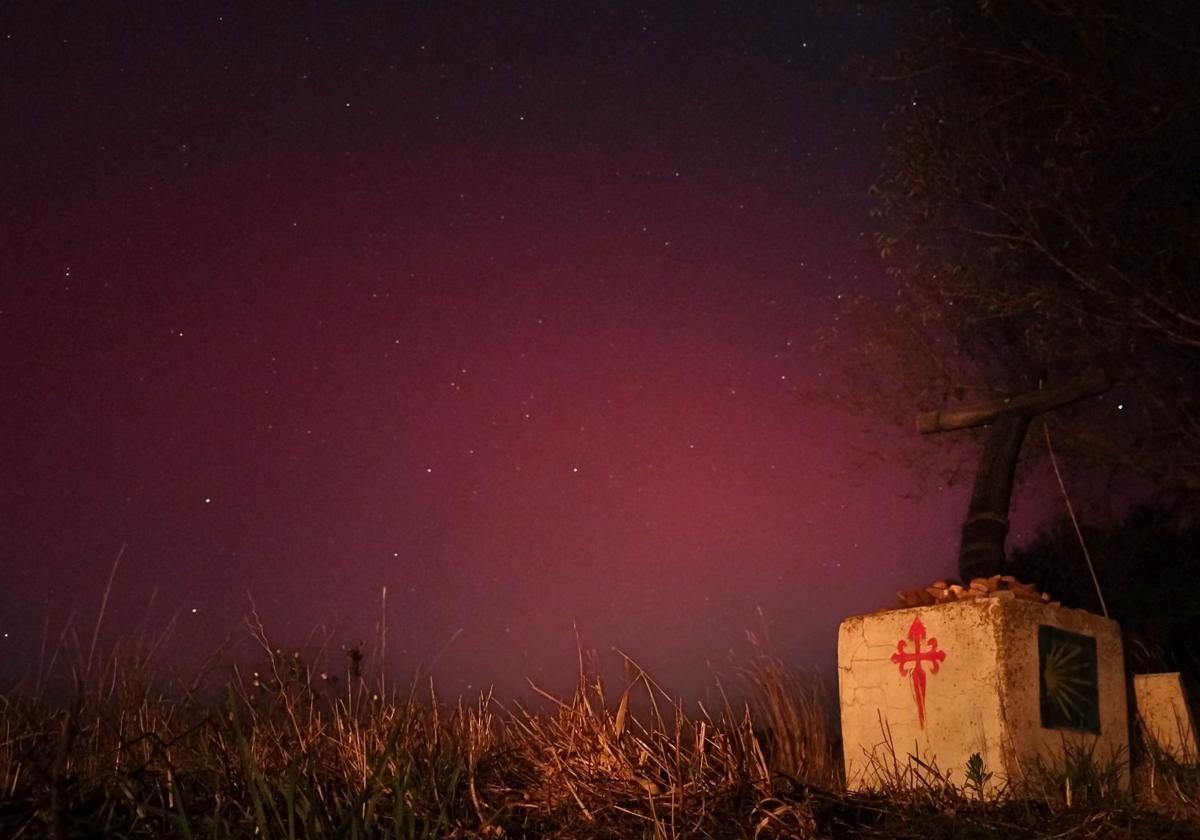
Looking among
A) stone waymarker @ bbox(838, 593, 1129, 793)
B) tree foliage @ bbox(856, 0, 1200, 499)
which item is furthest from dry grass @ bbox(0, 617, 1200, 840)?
tree foliage @ bbox(856, 0, 1200, 499)

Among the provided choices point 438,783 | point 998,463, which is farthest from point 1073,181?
point 438,783

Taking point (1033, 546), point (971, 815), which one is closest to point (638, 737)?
point (971, 815)

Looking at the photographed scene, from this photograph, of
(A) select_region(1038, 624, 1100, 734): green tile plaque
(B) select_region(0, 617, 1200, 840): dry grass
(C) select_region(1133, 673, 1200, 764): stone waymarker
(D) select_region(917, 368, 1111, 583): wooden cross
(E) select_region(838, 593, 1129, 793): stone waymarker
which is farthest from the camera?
(D) select_region(917, 368, 1111, 583): wooden cross

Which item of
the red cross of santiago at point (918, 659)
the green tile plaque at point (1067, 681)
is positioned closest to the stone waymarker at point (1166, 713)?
the green tile plaque at point (1067, 681)

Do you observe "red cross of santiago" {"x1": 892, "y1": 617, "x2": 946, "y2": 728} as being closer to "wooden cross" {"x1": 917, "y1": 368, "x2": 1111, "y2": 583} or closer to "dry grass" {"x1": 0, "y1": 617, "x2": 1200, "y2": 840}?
"dry grass" {"x1": 0, "y1": 617, "x2": 1200, "y2": 840}

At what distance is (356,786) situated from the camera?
3.81 meters

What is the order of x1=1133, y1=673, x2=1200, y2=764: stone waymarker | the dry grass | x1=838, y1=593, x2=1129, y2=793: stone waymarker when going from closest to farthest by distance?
1. the dry grass
2. x1=838, y1=593, x2=1129, y2=793: stone waymarker
3. x1=1133, y1=673, x2=1200, y2=764: stone waymarker

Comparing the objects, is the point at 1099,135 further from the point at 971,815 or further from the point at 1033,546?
the point at 1033,546

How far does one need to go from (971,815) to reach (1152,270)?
6.19 meters

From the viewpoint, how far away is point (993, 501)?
10695 millimetres

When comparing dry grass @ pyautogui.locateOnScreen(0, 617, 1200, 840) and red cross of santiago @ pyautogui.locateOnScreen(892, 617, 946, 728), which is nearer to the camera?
dry grass @ pyautogui.locateOnScreen(0, 617, 1200, 840)

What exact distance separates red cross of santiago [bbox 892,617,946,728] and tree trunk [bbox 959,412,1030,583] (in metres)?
4.03

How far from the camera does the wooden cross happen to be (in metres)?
10.4

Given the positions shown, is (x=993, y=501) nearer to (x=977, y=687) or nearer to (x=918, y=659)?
(x=918, y=659)
